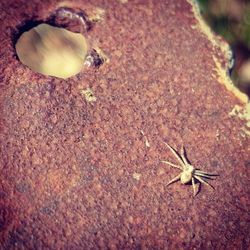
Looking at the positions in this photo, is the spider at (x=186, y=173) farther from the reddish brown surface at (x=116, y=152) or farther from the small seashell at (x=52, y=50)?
the small seashell at (x=52, y=50)

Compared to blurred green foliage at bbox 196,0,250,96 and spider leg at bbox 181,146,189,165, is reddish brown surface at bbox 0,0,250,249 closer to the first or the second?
spider leg at bbox 181,146,189,165

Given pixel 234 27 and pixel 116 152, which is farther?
pixel 234 27

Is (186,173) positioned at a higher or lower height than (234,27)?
higher

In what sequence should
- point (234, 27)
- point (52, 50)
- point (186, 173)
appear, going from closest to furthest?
1. point (186, 173)
2. point (52, 50)
3. point (234, 27)

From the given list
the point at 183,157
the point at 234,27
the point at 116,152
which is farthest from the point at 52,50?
the point at 234,27

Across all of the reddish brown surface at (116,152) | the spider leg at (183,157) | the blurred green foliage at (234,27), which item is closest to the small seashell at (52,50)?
the reddish brown surface at (116,152)

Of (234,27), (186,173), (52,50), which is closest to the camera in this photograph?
(186,173)

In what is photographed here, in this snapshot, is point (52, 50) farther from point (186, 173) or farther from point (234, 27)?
point (234, 27)
